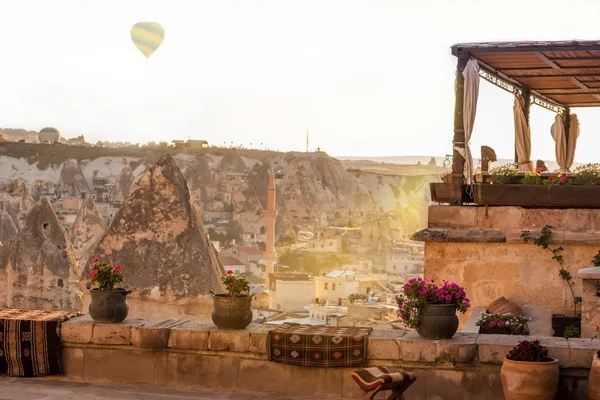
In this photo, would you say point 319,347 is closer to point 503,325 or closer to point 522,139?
point 503,325

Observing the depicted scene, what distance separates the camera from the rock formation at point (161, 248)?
18.3 meters

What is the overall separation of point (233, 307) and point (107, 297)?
1.16 metres

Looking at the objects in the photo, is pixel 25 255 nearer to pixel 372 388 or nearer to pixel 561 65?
pixel 561 65

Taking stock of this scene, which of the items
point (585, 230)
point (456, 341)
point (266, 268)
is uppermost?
point (585, 230)

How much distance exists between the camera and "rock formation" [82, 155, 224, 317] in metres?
18.3

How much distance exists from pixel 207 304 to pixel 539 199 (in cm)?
829

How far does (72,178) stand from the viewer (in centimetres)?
10488

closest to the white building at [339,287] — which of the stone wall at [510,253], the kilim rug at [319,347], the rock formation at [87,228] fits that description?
the rock formation at [87,228]

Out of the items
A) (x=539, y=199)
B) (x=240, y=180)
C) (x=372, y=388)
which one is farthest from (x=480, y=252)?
(x=240, y=180)

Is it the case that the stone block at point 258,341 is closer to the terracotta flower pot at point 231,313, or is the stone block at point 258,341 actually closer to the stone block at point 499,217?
the terracotta flower pot at point 231,313

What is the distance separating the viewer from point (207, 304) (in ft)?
59.0

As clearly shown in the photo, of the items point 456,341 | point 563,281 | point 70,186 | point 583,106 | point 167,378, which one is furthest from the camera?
point 70,186

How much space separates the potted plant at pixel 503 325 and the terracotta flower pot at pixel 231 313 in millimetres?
2284

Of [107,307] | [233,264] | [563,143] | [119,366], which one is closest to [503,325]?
[119,366]
